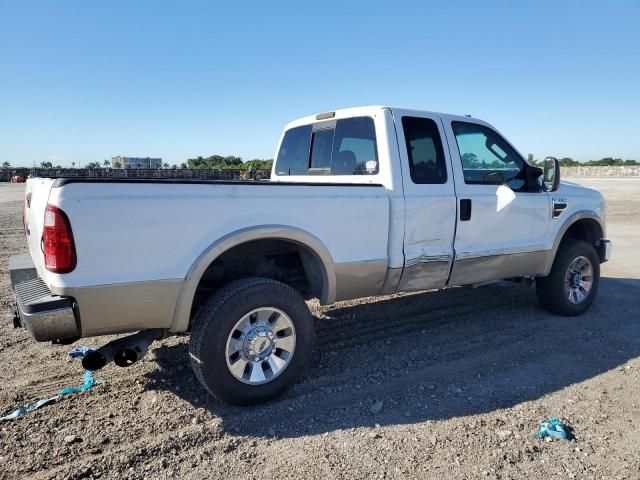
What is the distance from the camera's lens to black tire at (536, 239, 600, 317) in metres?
5.14

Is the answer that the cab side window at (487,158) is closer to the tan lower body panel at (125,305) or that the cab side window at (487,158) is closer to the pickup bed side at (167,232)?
the pickup bed side at (167,232)

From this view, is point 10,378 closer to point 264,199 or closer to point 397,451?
point 264,199

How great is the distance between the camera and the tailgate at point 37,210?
8.97 ft

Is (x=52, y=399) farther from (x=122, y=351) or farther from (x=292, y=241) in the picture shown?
(x=292, y=241)

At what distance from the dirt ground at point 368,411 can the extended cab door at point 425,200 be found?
0.78 meters

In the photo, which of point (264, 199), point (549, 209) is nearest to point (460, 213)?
point (549, 209)

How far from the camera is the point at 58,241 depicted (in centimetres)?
257

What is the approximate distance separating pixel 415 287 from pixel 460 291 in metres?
2.55

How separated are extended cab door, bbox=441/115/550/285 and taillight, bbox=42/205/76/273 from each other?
3112mm

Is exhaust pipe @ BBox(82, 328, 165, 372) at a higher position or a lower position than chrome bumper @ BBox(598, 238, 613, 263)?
lower

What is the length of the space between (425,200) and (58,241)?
277 centimetres

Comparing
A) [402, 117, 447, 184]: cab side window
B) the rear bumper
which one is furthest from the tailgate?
[402, 117, 447, 184]: cab side window

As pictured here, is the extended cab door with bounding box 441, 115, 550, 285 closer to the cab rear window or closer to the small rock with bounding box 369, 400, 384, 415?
the cab rear window

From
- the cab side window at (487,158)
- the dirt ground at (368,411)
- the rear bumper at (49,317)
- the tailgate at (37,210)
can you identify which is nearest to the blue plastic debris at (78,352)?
the dirt ground at (368,411)
